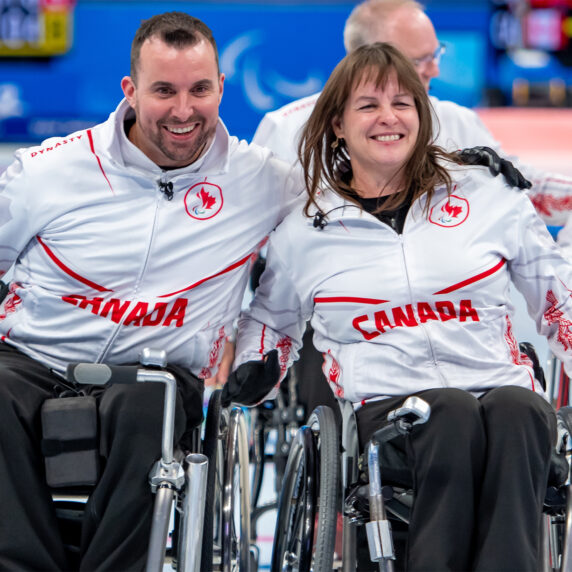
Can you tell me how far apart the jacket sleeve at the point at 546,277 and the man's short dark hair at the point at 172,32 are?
3.10 feet

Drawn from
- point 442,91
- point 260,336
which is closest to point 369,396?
point 260,336

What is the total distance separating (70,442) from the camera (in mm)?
2227

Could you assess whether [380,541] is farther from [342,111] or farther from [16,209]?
[16,209]

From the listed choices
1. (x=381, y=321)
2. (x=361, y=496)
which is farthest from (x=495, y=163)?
(x=361, y=496)

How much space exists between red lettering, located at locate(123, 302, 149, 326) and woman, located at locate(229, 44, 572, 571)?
28 centimetres

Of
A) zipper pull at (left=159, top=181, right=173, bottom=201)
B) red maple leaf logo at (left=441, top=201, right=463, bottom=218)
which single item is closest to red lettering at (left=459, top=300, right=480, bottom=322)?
red maple leaf logo at (left=441, top=201, right=463, bottom=218)

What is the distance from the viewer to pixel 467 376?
239cm

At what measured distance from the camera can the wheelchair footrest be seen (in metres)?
2.10

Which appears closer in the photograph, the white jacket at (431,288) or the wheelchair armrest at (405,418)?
the wheelchair armrest at (405,418)

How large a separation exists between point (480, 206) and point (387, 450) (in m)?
0.69

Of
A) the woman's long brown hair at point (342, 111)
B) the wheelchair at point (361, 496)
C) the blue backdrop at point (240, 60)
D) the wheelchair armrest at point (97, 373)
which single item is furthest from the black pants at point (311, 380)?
the blue backdrop at point (240, 60)

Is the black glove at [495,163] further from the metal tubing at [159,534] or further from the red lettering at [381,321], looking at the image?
the metal tubing at [159,534]

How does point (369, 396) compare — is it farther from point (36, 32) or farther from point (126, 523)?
point (36, 32)

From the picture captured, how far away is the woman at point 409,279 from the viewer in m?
2.16
